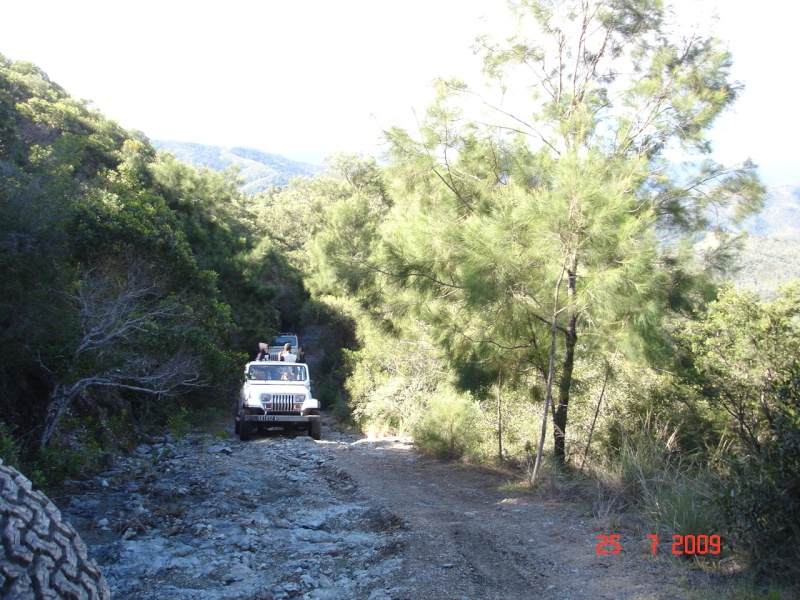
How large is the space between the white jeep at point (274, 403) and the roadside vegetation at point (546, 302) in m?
1.82

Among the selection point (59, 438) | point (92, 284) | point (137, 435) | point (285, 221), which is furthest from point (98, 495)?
point (285, 221)

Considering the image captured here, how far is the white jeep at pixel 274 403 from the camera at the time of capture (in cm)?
1284

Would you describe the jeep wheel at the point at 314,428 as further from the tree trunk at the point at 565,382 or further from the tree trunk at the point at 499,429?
the tree trunk at the point at 565,382

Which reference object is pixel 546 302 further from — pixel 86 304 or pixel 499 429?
pixel 86 304

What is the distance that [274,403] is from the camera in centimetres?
1312

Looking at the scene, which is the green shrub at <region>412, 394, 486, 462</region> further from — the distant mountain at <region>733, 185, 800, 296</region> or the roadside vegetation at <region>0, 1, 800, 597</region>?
the distant mountain at <region>733, 185, 800, 296</region>

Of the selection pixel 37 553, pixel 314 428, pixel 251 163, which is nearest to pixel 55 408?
pixel 37 553

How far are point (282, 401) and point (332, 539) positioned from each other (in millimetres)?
7667

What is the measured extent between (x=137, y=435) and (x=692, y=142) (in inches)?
397

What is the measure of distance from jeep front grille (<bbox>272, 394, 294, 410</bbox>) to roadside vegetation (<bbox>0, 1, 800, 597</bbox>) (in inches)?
79.6

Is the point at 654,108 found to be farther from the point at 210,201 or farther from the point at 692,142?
the point at 210,201
